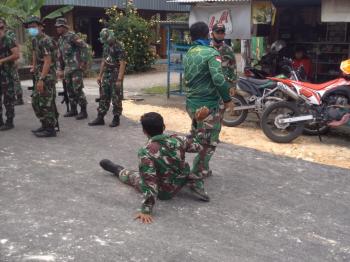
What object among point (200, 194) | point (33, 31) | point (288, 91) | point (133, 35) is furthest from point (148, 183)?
point (133, 35)

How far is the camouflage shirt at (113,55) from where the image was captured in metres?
7.08

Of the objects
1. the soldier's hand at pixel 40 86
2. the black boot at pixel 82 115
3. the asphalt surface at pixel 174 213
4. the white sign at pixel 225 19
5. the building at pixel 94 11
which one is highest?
the building at pixel 94 11

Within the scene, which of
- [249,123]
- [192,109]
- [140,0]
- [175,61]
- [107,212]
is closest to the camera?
[107,212]

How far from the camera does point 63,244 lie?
3387 mm

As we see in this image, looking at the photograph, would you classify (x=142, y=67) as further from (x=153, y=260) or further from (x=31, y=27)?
(x=153, y=260)

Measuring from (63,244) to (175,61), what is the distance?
7916mm

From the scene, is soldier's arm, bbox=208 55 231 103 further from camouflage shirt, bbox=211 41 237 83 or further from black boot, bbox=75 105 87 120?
black boot, bbox=75 105 87 120

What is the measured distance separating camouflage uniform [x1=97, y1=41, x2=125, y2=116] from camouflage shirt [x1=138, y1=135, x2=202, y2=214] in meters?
3.28

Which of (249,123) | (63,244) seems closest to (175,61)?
(249,123)

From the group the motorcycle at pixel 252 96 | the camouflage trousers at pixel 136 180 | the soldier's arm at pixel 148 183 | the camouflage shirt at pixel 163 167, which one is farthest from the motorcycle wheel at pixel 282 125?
the soldier's arm at pixel 148 183

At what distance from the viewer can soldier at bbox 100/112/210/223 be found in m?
3.83

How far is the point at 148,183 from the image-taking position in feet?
12.5

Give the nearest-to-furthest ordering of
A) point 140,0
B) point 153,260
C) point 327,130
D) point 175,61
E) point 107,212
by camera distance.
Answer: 1. point 153,260
2. point 107,212
3. point 327,130
4. point 175,61
5. point 140,0

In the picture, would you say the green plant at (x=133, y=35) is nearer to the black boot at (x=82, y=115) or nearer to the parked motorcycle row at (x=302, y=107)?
the black boot at (x=82, y=115)
